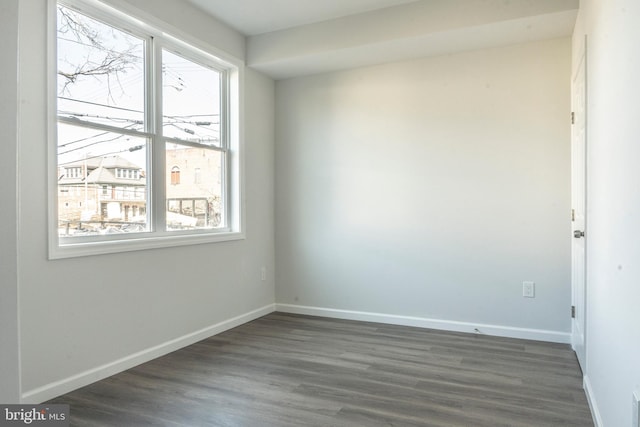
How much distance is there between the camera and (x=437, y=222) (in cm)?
386

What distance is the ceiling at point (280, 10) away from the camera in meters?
3.43

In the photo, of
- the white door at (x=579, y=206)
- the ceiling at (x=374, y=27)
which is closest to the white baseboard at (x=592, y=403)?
the white door at (x=579, y=206)

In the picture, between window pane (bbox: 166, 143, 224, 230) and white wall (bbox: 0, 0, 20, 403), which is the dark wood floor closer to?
white wall (bbox: 0, 0, 20, 403)

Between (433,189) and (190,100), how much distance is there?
2.25 m

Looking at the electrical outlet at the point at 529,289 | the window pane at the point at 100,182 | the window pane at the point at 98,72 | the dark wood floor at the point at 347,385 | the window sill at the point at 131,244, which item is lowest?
the dark wood floor at the point at 347,385

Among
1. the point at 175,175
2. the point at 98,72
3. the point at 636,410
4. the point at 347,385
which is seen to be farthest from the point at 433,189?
the point at 98,72

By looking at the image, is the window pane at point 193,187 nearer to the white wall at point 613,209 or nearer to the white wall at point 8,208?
the white wall at point 8,208

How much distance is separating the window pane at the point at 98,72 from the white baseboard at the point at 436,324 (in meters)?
2.41

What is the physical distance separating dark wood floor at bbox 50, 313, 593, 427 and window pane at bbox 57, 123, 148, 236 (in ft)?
3.28

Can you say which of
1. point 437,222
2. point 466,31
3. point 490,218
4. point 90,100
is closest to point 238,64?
point 90,100

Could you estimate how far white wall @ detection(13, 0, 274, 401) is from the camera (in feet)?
7.64

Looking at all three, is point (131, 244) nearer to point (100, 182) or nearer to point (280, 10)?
point (100, 182)

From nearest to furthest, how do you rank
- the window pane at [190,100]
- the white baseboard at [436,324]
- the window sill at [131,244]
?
the window sill at [131,244], the window pane at [190,100], the white baseboard at [436,324]

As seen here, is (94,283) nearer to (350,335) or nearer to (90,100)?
(90,100)
